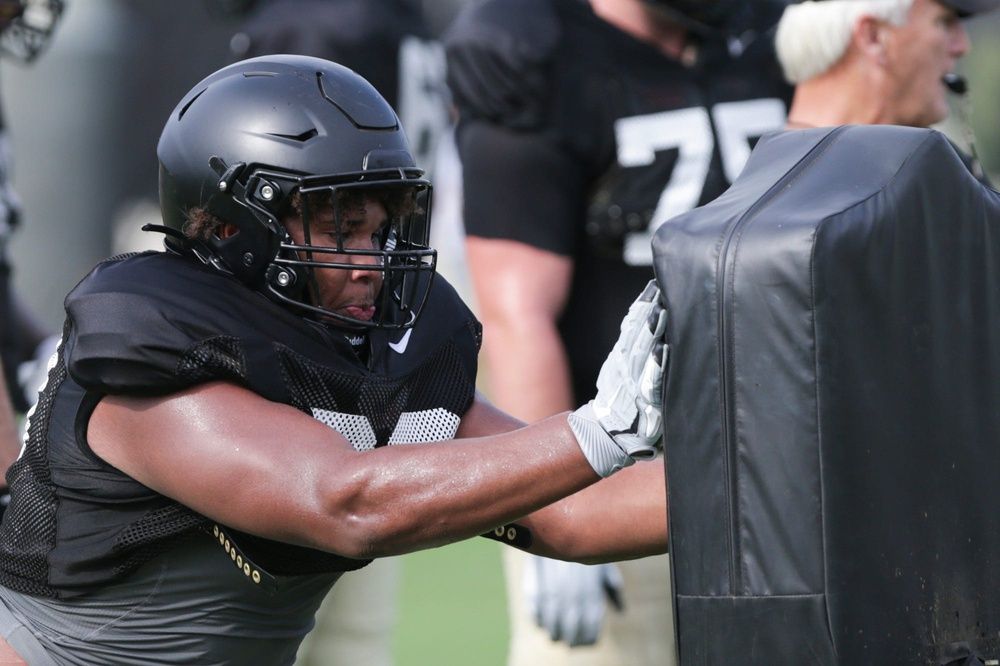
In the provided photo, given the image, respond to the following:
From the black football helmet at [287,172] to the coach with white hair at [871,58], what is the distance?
1266 mm

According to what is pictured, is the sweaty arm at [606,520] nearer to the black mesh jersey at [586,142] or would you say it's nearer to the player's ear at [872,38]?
the black mesh jersey at [586,142]

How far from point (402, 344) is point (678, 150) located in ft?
3.96

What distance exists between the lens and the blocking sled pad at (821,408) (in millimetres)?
1670

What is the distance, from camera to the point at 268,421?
1934 mm

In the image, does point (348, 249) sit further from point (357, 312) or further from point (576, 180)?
point (576, 180)

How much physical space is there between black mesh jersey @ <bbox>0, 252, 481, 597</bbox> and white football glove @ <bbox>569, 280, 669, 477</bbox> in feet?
1.37

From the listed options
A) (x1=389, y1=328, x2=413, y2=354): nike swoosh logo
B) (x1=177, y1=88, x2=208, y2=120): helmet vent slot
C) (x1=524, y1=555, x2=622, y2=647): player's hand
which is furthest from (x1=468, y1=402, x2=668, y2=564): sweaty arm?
(x1=524, y1=555, x2=622, y2=647): player's hand

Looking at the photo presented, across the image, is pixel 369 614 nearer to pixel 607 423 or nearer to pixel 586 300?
pixel 586 300

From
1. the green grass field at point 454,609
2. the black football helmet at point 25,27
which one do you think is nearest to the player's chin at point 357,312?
the black football helmet at point 25,27

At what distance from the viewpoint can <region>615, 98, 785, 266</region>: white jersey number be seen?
10.8ft

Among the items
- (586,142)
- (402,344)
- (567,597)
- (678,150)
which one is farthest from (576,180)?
(402,344)

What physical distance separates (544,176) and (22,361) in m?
1.62

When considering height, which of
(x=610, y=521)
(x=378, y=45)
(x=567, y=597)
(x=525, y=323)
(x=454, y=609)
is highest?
(x=378, y=45)

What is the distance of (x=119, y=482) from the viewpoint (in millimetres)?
2059
